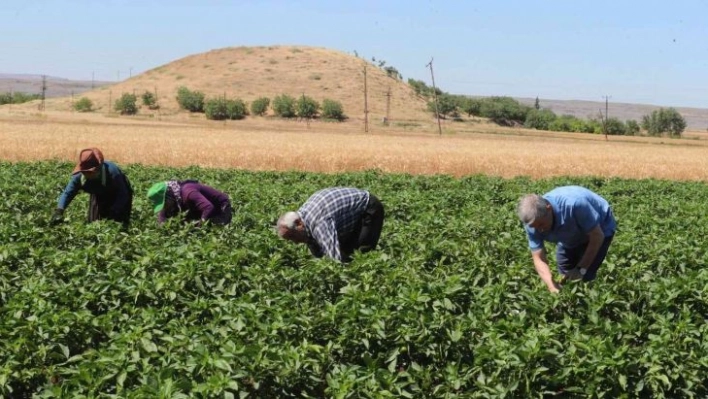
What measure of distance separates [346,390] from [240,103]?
8896 cm

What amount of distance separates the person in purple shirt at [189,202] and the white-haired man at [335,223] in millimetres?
1763

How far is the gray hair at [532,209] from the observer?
561 cm

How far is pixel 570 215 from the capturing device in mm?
5996

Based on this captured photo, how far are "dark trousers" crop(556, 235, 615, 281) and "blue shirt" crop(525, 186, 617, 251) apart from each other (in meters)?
0.21

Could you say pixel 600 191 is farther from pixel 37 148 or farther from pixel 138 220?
pixel 37 148

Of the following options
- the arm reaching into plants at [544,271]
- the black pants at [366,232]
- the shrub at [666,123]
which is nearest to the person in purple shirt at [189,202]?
the black pants at [366,232]

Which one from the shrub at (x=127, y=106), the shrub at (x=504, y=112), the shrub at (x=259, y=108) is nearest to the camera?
the shrub at (x=259, y=108)

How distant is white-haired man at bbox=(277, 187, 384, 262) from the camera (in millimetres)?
6184

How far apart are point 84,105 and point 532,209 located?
10549 cm

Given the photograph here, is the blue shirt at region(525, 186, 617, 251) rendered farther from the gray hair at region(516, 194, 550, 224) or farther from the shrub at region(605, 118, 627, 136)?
the shrub at region(605, 118, 627, 136)

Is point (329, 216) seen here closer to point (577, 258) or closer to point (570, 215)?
point (570, 215)

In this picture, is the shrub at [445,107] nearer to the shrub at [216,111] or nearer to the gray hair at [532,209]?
the shrub at [216,111]

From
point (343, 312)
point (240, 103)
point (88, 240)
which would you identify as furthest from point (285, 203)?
point (240, 103)

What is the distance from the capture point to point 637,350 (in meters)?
4.60
